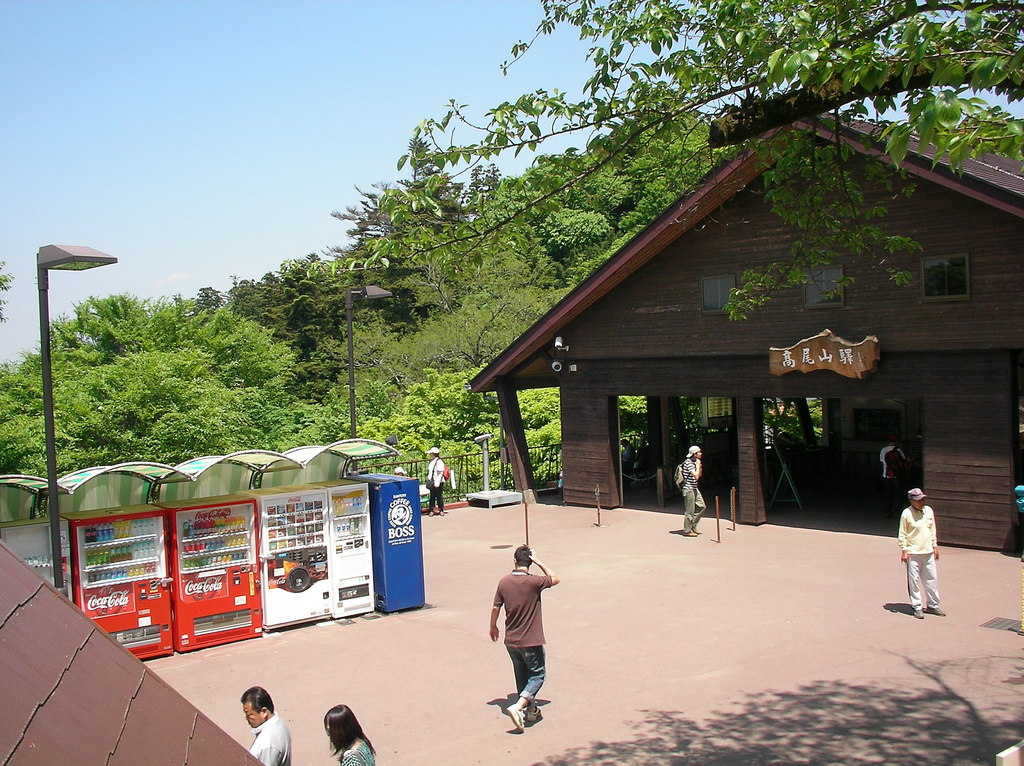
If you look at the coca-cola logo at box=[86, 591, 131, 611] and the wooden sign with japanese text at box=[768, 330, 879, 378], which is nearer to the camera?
the coca-cola logo at box=[86, 591, 131, 611]

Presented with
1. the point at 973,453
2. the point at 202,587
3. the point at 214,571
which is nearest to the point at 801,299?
the point at 973,453

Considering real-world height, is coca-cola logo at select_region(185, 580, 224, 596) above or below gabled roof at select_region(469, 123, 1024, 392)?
below

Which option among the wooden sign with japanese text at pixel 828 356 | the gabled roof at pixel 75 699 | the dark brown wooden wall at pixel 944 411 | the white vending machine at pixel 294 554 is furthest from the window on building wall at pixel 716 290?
the gabled roof at pixel 75 699

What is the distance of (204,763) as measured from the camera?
1.83m

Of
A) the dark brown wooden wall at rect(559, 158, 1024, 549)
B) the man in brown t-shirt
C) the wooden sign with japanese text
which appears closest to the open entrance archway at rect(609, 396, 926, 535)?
the dark brown wooden wall at rect(559, 158, 1024, 549)

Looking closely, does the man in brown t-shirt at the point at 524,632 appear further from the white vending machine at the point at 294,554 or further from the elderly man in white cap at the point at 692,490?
the elderly man in white cap at the point at 692,490

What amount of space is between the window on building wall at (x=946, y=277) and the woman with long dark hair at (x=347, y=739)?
1378 cm

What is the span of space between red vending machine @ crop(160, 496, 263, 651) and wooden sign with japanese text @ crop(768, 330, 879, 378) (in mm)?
10882

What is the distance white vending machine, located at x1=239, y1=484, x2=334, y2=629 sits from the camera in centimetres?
1220

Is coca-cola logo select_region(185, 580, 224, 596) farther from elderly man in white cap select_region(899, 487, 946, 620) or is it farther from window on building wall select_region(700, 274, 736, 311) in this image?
window on building wall select_region(700, 274, 736, 311)

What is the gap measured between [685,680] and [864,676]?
1.91m

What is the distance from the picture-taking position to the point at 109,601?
10938 millimetres

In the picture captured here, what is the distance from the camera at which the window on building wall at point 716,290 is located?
1870 cm

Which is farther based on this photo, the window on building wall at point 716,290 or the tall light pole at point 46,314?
the window on building wall at point 716,290
